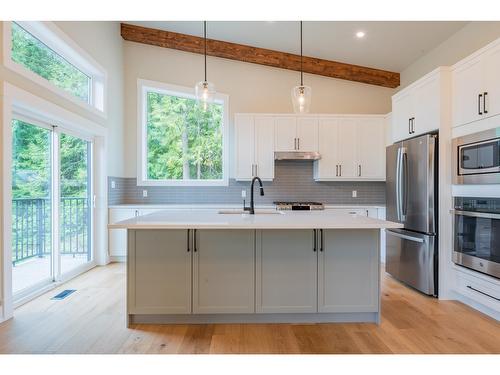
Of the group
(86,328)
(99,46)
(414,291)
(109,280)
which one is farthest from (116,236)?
(414,291)

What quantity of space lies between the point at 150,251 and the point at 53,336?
0.94 metres

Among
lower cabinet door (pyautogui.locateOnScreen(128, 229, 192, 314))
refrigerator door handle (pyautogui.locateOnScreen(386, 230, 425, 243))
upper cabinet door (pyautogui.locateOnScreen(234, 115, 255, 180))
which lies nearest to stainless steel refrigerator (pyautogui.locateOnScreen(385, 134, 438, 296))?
refrigerator door handle (pyautogui.locateOnScreen(386, 230, 425, 243))

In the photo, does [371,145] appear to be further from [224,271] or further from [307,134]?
[224,271]

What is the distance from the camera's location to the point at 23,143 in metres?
3.21

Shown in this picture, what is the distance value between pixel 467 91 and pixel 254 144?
2.83 metres

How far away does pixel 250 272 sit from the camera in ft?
8.50

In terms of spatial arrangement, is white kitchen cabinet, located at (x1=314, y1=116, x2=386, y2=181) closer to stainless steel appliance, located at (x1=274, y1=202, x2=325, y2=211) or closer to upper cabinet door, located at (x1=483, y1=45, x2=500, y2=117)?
stainless steel appliance, located at (x1=274, y1=202, x2=325, y2=211)

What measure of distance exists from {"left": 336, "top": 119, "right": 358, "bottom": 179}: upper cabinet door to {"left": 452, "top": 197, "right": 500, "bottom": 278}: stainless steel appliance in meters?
2.01

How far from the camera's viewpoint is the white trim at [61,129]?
8.69ft

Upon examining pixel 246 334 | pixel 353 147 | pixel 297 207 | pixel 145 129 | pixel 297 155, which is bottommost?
pixel 246 334

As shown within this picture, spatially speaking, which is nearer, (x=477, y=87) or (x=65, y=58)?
(x=477, y=87)

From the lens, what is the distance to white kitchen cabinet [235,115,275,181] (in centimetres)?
495

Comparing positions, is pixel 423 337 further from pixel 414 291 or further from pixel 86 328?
pixel 86 328

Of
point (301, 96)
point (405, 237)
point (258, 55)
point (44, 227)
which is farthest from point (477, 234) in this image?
point (44, 227)
